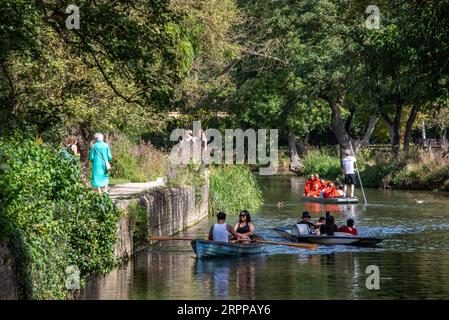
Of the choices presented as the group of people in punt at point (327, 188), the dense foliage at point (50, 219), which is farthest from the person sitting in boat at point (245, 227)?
the group of people in punt at point (327, 188)

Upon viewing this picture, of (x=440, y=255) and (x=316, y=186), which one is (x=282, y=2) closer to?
(x=316, y=186)

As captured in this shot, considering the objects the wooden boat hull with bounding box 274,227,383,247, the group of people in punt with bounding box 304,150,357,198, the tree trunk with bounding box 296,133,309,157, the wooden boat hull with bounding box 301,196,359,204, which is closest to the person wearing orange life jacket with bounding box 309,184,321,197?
the group of people in punt with bounding box 304,150,357,198

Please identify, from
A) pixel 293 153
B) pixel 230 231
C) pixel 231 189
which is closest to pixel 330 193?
pixel 231 189

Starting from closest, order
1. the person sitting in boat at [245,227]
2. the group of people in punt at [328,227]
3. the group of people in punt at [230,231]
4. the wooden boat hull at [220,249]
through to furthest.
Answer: the wooden boat hull at [220,249] → the group of people in punt at [230,231] → the person sitting in boat at [245,227] → the group of people in punt at [328,227]

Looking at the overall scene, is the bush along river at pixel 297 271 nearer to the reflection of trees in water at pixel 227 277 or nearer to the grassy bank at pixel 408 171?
the reflection of trees in water at pixel 227 277

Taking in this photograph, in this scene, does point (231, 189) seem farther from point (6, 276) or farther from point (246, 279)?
point (6, 276)

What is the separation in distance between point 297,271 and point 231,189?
14616mm

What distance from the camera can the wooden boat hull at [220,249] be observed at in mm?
22141

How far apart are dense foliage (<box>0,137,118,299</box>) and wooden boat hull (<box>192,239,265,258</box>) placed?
309 centimetres

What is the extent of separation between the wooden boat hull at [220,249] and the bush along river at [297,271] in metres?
0.21

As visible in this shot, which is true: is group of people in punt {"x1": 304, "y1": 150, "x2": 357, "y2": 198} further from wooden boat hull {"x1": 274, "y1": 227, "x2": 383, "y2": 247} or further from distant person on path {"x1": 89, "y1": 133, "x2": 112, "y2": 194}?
distant person on path {"x1": 89, "y1": 133, "x2": 112, "y2": 194}

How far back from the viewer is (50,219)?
49.9 ft

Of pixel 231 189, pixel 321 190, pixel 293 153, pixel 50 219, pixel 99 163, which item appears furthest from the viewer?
pixel 293 153

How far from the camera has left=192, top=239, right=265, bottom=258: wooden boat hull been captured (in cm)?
2214
